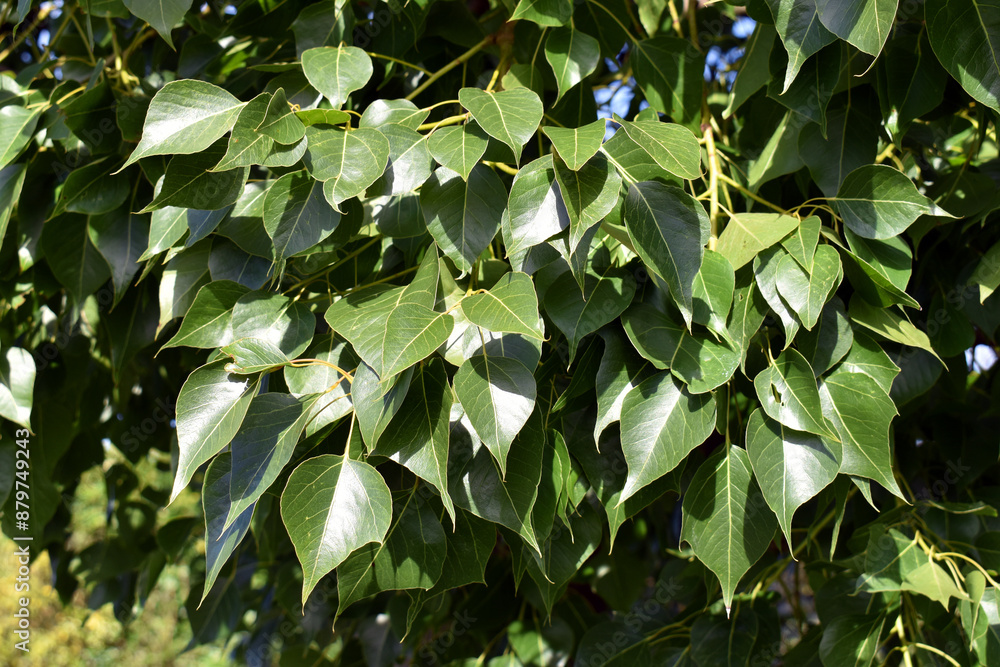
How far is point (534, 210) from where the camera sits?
60 centimetres

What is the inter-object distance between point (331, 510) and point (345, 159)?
0.30 meters

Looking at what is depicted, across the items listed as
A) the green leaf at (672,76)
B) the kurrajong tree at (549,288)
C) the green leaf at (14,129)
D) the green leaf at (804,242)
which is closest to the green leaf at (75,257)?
the kurrajong tree at (549,288)

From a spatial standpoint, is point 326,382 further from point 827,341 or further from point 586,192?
point 827,341

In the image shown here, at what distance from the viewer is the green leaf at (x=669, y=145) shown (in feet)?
1.94

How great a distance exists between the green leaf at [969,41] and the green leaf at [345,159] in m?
0.54

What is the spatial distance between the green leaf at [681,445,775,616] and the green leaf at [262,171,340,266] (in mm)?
425

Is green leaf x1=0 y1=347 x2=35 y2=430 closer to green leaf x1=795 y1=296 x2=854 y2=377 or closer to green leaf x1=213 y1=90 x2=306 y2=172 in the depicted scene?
green leaf x1=213 y1=90 x2=306 y2=172

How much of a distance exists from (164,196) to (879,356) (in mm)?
682

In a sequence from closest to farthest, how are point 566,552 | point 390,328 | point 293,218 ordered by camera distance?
point 390,328 < point 293,218 < point 566,552

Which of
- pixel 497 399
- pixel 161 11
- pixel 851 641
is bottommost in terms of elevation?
pixel 851 641

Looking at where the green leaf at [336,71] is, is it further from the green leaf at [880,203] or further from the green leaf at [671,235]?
the green leaf at [880,203]

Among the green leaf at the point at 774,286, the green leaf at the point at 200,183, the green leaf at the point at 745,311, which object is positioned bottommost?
the green leaf at the point at 745,311

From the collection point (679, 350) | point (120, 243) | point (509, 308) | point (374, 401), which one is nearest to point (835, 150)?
point (679, 350)

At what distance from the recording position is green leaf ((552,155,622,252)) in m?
0.56
